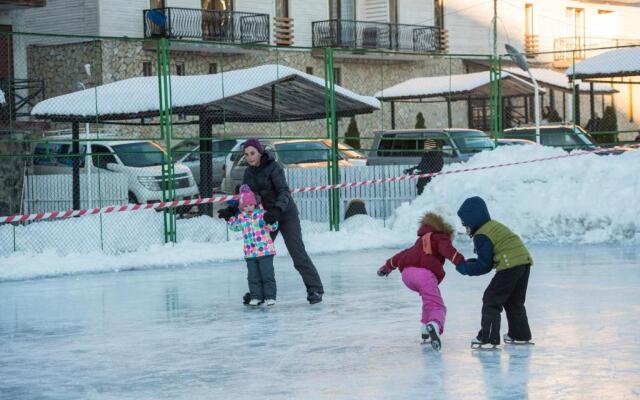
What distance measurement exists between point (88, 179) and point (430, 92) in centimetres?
1911

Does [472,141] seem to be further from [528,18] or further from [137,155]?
[528,18]

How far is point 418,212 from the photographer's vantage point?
74.2 ft

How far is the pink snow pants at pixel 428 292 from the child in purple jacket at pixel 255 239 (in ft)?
9.39

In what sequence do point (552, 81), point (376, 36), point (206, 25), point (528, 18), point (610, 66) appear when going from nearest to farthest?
1. point (610, 66)
2. point (206, 25)
3. point (552, 81)
4. point (376, 36)
5. point (528, 18)

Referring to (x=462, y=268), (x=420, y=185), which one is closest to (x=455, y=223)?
(x=420, y=185)

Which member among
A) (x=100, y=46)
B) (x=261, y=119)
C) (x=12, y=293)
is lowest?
(x=12, y=293)

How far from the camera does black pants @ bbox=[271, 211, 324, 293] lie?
13.0 meters

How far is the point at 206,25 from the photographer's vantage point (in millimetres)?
45031

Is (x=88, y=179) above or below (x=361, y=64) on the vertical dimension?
below

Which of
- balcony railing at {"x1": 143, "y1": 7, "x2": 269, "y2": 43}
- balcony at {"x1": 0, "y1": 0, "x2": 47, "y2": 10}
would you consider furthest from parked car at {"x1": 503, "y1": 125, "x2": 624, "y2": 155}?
balcony railing at {"x1": 143, "y1": 7, "x2": 269, "y2": 43}

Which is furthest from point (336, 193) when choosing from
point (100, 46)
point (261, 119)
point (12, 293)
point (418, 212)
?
point (100, 46)

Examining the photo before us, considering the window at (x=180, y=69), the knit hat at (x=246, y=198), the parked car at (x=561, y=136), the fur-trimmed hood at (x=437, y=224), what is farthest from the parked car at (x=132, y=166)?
the fur-trimmed hood at (x=437, y=224)

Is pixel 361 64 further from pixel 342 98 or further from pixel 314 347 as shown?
pixel 314 347

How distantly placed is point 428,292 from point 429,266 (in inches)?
8.1
